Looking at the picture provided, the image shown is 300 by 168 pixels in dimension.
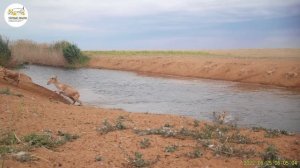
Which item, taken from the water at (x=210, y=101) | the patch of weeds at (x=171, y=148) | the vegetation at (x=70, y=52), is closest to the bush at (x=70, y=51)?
the vegetation at (x=70, y=52)

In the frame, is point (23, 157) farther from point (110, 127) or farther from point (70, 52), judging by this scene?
point (70, 52)

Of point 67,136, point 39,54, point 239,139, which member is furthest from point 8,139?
point 39,54

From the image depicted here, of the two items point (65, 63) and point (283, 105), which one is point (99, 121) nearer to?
point (283, 105)

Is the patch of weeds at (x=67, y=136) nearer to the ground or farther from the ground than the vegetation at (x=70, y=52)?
nearer to the ground

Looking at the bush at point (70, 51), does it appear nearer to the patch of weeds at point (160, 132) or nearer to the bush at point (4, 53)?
the bush at point (4, 53)

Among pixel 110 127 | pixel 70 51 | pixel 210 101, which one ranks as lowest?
pixel 210 101

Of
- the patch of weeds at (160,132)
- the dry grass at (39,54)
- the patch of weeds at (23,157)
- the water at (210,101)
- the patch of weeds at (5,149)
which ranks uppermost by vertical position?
the dry grass at (39,54)

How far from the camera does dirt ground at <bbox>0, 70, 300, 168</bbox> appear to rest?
6164mm

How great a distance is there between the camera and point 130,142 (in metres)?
7.34

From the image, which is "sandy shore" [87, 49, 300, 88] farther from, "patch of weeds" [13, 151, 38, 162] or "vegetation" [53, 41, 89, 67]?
"patch of weeds" [13, 151, 38, 162]

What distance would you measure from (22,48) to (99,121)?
32.8 meters

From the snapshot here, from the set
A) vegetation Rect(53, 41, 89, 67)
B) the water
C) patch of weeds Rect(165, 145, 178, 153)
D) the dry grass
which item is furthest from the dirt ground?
vegetation Rect(53, 41, 89, 67)

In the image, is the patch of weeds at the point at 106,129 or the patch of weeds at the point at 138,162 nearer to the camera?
the patch of weeds at the point at 138,162

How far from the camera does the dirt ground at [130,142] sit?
616cm
